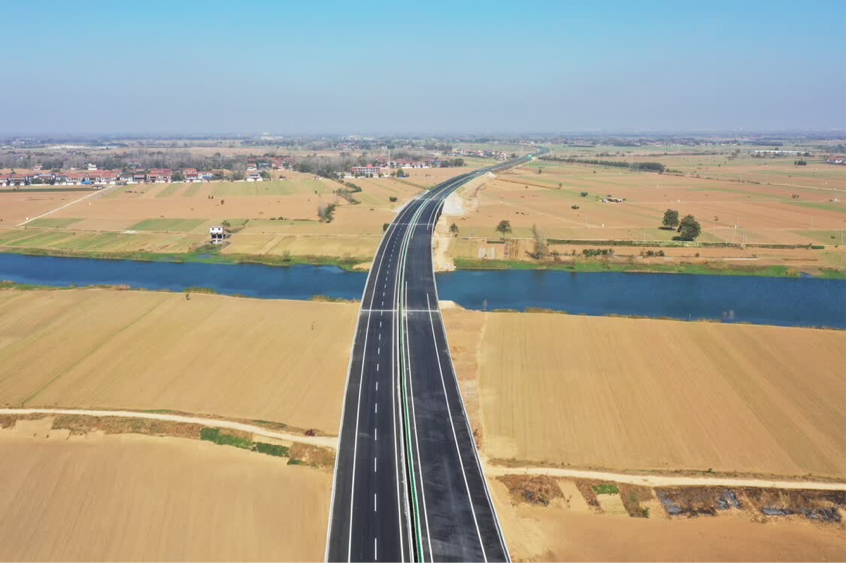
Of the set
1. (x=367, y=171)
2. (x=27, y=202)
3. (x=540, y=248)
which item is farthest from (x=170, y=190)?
(x=540, y=248)

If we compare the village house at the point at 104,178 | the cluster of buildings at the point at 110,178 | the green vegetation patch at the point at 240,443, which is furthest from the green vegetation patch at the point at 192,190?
the green vegetation patch at the point at 240,443

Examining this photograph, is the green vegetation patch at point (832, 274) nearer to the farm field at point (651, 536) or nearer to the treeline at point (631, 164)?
the farm field at point (651, 536)

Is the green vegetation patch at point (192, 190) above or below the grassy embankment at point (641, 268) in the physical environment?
above

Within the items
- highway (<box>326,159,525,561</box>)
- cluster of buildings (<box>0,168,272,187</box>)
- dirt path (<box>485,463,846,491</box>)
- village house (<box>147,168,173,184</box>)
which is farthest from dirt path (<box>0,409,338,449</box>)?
village house (<box>147,168,173,184</box>)

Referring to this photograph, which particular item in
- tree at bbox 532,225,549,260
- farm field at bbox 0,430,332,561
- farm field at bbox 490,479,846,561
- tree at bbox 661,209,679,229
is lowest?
farm field at bbox 490,479,846,561

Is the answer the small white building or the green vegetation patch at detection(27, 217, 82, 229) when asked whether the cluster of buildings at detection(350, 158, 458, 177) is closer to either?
the green vegetation patch at detection(27, 217, 82, 229)

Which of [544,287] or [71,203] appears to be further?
[71,203]

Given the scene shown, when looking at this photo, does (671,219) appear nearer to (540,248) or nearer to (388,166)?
(540,248)
